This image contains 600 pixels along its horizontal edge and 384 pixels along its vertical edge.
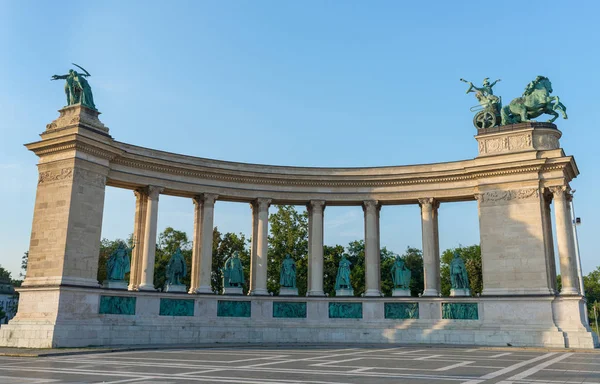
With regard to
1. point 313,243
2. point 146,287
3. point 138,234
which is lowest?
point 146,287

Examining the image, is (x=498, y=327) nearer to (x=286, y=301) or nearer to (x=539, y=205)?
(x=539, y=205)

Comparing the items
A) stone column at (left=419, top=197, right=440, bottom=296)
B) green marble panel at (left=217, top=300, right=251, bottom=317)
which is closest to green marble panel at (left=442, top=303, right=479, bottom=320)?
stone column at (left=419, top=197, right=440, bottom=296)

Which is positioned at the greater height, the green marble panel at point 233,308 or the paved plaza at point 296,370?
the green marble panel at point 233,308

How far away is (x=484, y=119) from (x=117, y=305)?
32385 mm

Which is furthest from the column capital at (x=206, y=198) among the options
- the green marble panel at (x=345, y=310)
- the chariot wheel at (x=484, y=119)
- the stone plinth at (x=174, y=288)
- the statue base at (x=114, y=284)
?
the chariot wheel at (x=484, y=119)

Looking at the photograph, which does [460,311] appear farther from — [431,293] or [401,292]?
[401,292]

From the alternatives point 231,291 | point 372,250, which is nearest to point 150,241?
point 231,291

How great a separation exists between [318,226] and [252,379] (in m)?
29.9

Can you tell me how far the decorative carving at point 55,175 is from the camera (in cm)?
3822

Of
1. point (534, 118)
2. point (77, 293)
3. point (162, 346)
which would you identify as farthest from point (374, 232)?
point (77, 293)

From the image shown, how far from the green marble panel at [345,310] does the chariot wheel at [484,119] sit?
18053 millimetres

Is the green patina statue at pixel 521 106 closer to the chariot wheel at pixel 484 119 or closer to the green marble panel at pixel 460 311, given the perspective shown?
the chariot wheel at pixel 484 119

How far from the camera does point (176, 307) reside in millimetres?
42188

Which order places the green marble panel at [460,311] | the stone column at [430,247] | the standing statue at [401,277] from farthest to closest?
the standing statue at [401,277] < the stone column at [430,247] < the green marble panel at [460,311]
